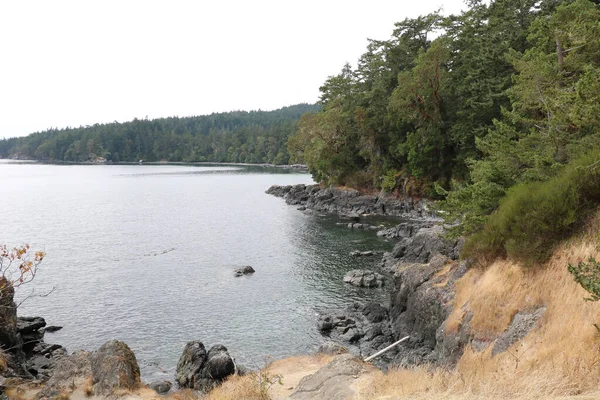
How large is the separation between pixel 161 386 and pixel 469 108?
4665cm

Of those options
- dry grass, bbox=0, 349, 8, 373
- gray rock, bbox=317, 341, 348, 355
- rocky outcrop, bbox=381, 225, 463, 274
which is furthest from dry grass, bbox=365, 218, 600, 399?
dry grass, bbox=0, 349, 8, 373

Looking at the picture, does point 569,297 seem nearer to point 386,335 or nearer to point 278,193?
point 386,335

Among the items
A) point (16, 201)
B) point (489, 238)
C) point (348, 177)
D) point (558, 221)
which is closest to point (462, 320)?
point (489, 238)

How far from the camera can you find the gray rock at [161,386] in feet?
65.6

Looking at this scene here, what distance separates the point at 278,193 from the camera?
305 ft

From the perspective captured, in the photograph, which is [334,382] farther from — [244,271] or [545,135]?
[244,271]

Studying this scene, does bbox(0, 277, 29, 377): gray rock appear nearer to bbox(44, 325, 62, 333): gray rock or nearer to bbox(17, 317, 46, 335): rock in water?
bbox(17, 317, 46, 335): rock in water

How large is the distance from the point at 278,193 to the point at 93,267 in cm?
5551

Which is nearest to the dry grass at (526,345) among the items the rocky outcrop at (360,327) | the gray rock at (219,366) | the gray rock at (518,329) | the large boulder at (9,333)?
the gray rock at (518,329)

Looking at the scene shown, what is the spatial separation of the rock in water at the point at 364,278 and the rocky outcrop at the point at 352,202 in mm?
23925

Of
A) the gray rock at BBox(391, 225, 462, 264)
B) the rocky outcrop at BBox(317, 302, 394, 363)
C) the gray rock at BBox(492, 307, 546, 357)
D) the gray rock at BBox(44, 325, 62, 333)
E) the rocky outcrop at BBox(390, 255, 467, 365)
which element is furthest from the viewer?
the gray rock at BBox(391, 225, 462, 264)

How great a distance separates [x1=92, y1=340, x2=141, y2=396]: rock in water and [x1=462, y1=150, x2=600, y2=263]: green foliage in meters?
17.4

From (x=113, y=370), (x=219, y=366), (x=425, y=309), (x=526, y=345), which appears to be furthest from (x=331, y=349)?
(x=526, y=345)

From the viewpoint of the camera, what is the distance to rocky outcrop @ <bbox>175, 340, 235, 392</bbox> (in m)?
20.7
